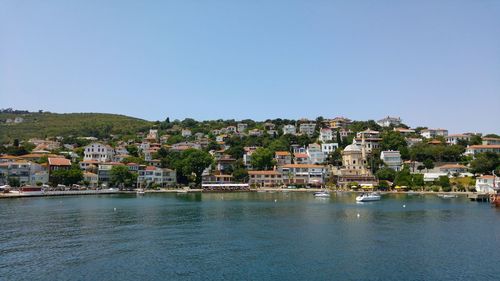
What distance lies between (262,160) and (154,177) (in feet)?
75.4

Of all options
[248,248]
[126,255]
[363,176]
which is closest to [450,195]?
[363,176]

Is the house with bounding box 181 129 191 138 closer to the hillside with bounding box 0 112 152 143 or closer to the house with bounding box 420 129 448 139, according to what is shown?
the hillside with bounding box 0 112 152 143

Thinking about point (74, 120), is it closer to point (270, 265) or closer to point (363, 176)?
point (363, 176)

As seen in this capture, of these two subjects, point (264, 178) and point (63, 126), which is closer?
point (264, 178)

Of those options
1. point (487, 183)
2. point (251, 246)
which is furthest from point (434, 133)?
point (251, 246)

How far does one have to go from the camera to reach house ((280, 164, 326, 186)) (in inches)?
3775

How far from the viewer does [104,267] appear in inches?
872

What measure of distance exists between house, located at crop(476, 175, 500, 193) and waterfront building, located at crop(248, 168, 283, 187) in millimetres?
37866

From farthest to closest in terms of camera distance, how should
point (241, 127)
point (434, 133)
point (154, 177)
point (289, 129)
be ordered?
point (241, 127) → point (289, 129) → point (434, 133) → point (154, 177)

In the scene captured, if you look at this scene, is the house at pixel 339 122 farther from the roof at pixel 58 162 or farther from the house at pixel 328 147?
the roof at pixel 58 162

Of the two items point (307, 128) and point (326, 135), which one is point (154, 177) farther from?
point (307, 128)

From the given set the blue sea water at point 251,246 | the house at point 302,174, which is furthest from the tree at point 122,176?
the blue sea water at point 251,246

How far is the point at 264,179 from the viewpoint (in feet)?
315

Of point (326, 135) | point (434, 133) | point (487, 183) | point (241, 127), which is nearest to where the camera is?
point (487, 183)
